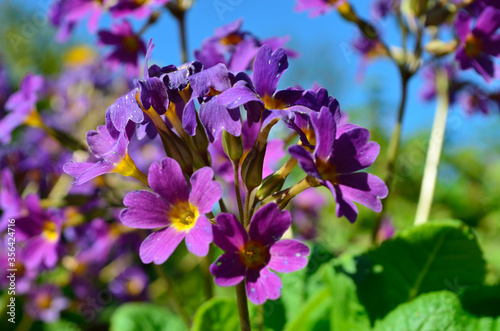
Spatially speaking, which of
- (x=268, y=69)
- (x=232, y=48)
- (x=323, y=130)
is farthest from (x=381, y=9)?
(x=323, y=130)

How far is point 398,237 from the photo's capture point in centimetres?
135

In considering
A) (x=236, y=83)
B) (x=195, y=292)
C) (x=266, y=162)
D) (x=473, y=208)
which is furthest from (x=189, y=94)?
(x=473, y=208)

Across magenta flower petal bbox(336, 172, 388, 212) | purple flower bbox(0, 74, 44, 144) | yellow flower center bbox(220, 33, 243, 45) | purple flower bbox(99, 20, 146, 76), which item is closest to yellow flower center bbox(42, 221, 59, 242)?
purple flower bbox(0, 74, 44, 144)

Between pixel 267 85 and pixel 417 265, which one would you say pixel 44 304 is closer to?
pixel 417 265

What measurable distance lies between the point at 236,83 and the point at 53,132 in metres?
1.05

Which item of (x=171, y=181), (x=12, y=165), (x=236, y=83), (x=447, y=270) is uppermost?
(x=236, y=83)

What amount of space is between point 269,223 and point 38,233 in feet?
3.72

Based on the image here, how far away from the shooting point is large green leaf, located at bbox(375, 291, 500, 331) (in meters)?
1.14

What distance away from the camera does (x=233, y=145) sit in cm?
101

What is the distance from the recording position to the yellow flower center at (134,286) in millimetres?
2527

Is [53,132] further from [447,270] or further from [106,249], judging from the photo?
[447,270]

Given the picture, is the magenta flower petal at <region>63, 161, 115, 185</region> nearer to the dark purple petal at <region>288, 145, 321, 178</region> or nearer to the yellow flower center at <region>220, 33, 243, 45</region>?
the dark purple petal at <region>288, 145, 321, 178</region>

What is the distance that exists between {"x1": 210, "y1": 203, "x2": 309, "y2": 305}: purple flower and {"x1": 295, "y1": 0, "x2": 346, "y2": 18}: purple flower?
3.00 feet

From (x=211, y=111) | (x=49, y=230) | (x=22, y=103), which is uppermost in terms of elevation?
(x=211, y=111)
